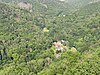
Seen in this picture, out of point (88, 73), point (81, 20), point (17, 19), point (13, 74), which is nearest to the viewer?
point (88, 73)

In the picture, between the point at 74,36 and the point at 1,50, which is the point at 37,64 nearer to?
the point at 1,50

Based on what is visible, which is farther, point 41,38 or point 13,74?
point 41,38

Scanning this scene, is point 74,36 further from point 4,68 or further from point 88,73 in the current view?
point 88,73

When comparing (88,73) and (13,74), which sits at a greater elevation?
(88,73)

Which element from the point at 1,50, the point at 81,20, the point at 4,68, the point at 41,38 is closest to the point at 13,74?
the point at 4,68

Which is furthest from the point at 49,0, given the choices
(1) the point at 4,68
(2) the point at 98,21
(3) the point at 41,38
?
(1) the point at 4,68

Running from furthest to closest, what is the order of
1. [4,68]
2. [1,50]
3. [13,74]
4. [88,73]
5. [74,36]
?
[74,36] → [1,50] → [4,68] → [13,74] → [88,73]
